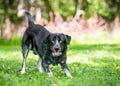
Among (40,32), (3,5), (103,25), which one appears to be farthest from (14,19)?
(40,32)

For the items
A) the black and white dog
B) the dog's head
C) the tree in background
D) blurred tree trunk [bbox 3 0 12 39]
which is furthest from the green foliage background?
the dog's head

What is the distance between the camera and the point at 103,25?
36.8m

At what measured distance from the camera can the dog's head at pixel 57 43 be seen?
1139 cm

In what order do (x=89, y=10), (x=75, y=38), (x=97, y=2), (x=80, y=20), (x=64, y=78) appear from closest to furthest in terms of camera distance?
(x=64, y=78) → (x=75, y=38) → (x=80, y=20) → (x=97, y=2) → (x=89, y=10)

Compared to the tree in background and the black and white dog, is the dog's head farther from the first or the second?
the tree in background

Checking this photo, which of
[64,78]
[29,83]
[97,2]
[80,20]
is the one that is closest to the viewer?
[29,83]

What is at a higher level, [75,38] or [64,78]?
[64,78]

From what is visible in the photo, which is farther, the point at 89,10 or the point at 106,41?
the point at 89,10

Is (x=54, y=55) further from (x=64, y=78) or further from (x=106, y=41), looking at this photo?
(x=106, y=41)

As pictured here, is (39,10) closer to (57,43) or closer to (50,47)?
(50,47)

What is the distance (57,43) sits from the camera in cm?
1134

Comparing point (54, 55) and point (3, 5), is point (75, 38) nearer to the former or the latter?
point (3, 5)

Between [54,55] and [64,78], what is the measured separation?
26.1 inches

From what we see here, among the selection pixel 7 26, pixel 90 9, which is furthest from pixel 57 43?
pixel 90 9
